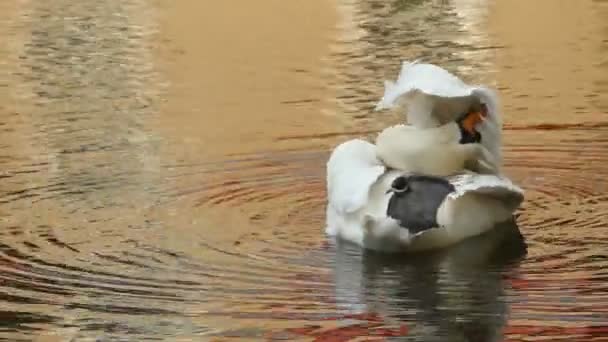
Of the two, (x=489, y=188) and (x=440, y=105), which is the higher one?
(x=440, y=105)

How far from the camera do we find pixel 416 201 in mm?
6012

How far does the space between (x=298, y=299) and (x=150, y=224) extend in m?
1.46

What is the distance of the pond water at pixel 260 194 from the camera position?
17.6 feet

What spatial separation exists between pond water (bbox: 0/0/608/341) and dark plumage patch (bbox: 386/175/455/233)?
0.18 metres

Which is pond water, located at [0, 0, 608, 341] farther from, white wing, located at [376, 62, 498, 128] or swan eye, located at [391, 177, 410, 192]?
white wing, located at [376, 62, 498, 128]

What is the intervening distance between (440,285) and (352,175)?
72 centimetres

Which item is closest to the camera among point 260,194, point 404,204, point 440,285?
point 440,285

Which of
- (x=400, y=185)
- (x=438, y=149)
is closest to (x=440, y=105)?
(x=438, y=149)

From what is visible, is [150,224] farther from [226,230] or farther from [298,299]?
[298,299]

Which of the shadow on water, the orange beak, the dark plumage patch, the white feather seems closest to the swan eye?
the dark plumage patch

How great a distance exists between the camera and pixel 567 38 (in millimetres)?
14430

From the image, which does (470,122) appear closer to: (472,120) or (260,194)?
(472,120)

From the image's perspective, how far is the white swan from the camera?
6023 mm

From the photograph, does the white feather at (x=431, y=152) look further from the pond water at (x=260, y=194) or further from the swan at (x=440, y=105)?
the pond water at (x=260, y=194)
